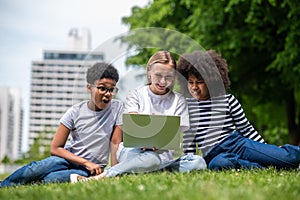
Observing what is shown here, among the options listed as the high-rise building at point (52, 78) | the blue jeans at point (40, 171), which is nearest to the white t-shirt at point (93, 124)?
the blue jeans at point (40, 171)

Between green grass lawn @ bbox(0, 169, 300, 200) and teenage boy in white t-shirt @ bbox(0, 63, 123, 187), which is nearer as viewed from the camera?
green grass lawn @ bbox(0, 169, 300, 200)

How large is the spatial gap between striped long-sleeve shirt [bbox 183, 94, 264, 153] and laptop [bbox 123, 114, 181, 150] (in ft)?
1.60

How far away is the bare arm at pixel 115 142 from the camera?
6508mm

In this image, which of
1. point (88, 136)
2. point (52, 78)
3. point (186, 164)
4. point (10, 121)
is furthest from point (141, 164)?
point (10, 121)

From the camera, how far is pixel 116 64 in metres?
6.37

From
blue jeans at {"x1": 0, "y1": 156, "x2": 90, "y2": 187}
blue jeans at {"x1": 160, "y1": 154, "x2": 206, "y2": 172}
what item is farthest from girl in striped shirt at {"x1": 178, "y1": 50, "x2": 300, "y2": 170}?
blue jeans at {"x1": 0, "y1": 156, "x2": 90, "y2": 187}

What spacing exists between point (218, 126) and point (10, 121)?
169389mm

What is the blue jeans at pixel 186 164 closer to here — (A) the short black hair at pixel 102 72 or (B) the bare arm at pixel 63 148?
(B) the bare arm at pixel 63 148

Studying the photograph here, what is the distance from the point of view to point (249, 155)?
6.42 m

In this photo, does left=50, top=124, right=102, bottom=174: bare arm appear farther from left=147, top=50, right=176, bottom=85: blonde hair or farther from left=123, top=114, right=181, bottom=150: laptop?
left=147, top=50, right=176, bottom=85: blonde hair

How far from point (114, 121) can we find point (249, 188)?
2.70 m

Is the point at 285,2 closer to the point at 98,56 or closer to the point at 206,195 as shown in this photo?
the point at 98,56

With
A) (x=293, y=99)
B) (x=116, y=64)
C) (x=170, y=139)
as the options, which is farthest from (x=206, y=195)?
(x=293, y=99)

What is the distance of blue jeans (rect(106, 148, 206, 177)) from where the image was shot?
5.96 meters
